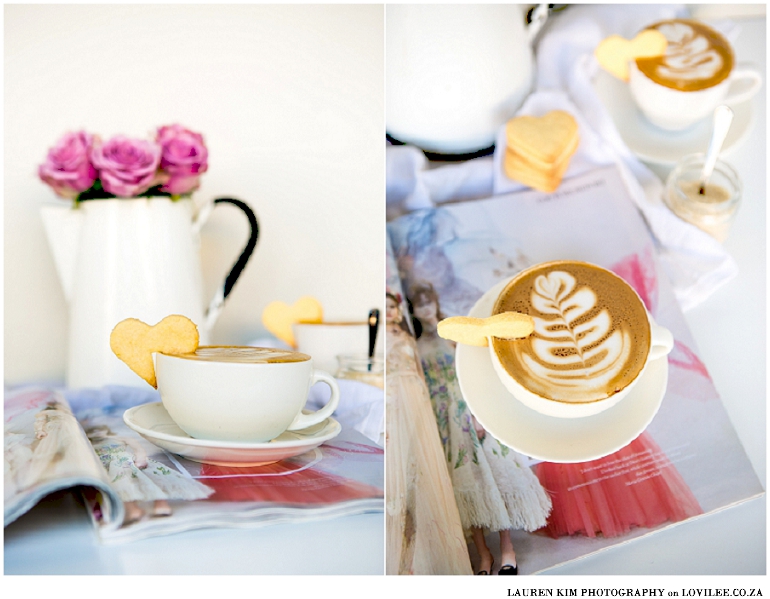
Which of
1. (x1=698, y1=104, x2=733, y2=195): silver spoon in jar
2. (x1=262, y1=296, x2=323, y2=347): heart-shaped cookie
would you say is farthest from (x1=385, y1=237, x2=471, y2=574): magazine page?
(x1=698, y1=104, x2=733, y2=195): silver spoon in jar

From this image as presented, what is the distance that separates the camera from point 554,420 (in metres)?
0.47

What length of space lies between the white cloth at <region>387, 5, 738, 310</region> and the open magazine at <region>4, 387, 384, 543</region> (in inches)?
11.5

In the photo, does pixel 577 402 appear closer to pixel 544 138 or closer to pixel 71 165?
pixel 544 138

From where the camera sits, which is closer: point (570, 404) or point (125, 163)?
point (570, 404)

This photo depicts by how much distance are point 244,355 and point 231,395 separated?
0.14 feet

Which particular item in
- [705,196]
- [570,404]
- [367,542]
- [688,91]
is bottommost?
[367,542]

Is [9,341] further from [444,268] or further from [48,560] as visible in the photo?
[444,268]

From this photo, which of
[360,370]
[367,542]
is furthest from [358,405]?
[367,542]

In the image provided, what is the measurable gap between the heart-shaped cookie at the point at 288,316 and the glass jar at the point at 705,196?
0.39m

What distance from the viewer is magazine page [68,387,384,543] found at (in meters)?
0.41

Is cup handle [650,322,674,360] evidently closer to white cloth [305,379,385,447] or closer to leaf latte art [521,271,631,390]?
leaf latte art [521,271,631,390]

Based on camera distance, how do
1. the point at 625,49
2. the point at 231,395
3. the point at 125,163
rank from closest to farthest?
the point at 231,395 → the point at 125,163 → the point at 625,49

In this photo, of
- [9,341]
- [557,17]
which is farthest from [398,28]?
[9,341]

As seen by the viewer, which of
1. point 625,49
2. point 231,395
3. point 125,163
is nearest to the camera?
point 231,395
